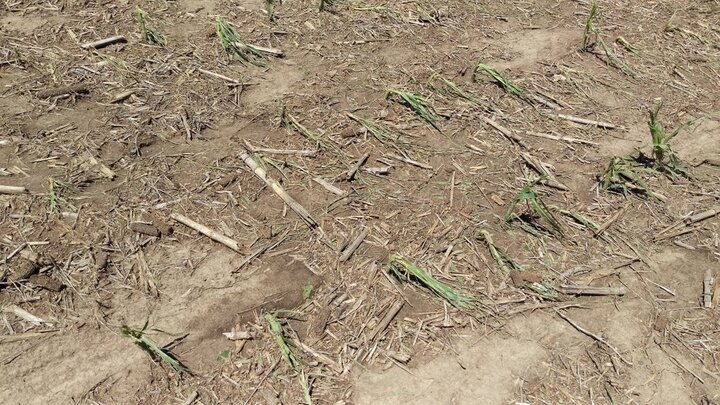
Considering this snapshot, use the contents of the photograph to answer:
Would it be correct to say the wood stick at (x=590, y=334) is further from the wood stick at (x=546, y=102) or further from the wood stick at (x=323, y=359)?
the wood stick at (x=546, y=102)

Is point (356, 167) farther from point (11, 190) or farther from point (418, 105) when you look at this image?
point (11, 190)

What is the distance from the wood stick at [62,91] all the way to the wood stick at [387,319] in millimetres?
2640

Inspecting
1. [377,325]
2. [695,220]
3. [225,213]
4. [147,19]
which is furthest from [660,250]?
[147,19]

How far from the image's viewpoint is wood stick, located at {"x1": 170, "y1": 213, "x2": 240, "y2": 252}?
132 inches

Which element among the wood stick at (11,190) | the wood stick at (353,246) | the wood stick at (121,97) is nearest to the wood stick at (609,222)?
the wood stick at (353,246)

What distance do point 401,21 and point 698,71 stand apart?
98.6 inches

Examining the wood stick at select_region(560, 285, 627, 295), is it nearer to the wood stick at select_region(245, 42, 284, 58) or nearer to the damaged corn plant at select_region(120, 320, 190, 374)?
the damaged corn plant at select_region(120, 320, 190, 374)

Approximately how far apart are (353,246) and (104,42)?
2.69m

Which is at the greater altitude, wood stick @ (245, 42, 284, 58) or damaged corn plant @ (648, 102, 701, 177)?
wood stick @ (245, 42, 284, 58)

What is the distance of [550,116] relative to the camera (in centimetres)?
453

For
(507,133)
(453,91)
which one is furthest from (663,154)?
(453,91)

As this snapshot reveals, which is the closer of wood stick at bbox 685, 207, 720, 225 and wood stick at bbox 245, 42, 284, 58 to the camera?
wood stick at bbox 685, 207, 720, 225

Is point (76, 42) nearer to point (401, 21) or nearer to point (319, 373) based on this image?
point (401, 21)

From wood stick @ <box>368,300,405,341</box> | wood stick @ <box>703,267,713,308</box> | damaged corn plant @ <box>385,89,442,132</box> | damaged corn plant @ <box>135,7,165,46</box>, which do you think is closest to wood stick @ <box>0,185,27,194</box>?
damaged corn plant @ <box>135,7,165,46</box>
